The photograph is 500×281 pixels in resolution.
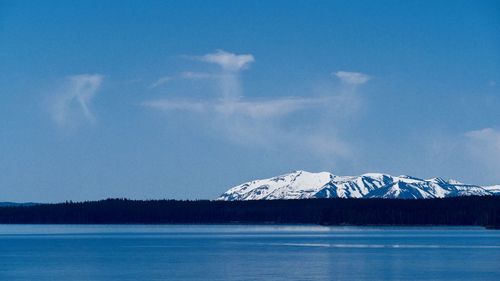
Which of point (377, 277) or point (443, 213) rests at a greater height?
point (443, 213)

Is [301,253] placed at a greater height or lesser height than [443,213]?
lesser

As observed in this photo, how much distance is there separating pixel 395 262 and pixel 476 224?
389 ft

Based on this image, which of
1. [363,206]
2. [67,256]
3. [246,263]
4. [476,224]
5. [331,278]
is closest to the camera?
[331,278]

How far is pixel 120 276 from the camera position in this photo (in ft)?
184

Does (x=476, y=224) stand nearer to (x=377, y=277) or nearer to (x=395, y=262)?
(x=395, y=262)

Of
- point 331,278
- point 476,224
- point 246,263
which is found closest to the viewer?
point 331,278

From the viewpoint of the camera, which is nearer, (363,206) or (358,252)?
(358,252)

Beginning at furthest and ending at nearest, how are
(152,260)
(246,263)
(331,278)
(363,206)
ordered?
1. (363,206)
2. (152,260)
3. (246,263)
4. (331,278)

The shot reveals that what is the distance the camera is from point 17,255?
79.9 m

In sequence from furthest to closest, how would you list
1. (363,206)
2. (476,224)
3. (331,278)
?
(363,206), (476,224), (331,278)

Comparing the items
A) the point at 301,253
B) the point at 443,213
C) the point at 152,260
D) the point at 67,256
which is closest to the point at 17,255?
the point at 67,256

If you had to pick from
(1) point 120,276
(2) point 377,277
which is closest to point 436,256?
(2) point 377,277

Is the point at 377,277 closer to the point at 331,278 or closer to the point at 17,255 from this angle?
the point at 331,278

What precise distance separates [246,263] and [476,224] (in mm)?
122330
